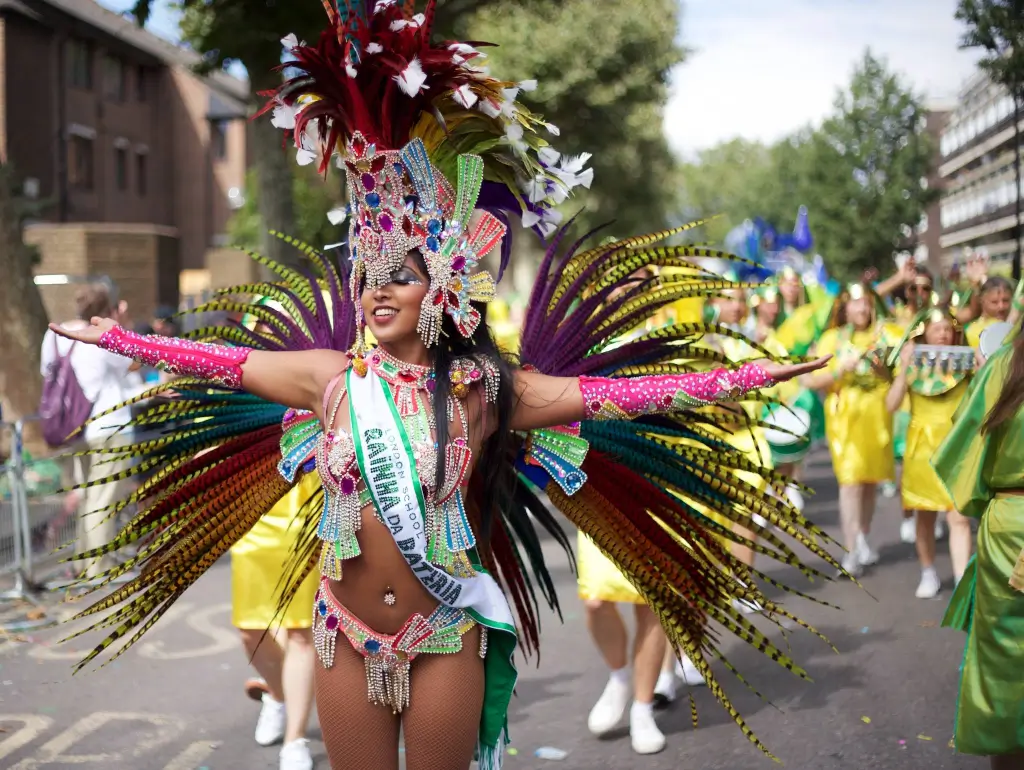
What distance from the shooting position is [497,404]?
331 cm

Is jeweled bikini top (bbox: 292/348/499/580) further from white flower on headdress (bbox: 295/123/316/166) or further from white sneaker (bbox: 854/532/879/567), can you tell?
white sneaker (bbox: 854/532/879/567)

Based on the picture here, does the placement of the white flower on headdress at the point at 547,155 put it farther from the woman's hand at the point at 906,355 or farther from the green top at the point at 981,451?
the woman's hand at the point at 906,355

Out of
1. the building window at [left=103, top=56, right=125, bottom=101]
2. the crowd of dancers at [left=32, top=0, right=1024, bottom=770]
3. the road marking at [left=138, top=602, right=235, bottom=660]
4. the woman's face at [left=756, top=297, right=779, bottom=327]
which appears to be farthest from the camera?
the building window at [left=103, top=56, right=125, bottom=101]

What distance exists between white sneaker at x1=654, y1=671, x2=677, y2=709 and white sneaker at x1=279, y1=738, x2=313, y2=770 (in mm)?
1720

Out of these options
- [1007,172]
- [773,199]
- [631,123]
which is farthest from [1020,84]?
[1007,172]

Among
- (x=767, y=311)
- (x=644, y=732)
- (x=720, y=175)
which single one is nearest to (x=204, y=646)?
(x=644, y=732)

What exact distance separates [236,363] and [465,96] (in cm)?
89

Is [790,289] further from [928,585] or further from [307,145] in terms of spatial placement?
[307,145]

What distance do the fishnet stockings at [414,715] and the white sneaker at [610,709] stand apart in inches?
92.0

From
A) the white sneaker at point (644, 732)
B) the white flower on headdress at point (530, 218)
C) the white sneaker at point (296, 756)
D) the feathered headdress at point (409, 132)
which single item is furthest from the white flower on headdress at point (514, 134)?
the white sneaker at point (644, 732)

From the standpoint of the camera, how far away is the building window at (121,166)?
38.9 metres

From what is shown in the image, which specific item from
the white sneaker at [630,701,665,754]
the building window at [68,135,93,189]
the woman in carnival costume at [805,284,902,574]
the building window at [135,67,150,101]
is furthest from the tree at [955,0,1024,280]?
the building window at [135,67,150,101]

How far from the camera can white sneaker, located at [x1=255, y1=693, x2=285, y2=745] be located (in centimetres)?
546

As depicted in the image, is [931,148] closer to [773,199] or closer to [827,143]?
[827,143]
